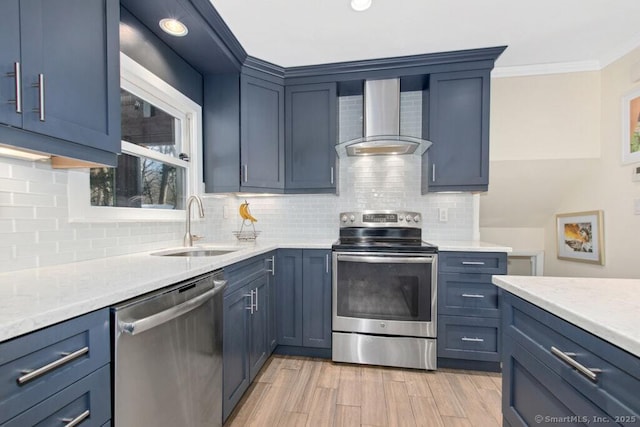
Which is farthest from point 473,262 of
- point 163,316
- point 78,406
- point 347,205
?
point 78,406

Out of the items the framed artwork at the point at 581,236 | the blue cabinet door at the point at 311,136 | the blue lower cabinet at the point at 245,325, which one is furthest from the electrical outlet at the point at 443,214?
the blue lower cabinet at the point at 245,325

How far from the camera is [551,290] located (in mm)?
924

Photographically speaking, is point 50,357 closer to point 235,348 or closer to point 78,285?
point 78,285

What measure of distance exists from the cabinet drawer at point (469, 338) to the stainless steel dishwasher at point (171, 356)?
163 centimetres

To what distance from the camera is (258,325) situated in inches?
76.0

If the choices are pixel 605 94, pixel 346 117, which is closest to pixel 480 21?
pixel 346 117

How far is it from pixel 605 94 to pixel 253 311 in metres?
3.48

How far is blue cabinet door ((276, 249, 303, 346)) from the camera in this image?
2.30m

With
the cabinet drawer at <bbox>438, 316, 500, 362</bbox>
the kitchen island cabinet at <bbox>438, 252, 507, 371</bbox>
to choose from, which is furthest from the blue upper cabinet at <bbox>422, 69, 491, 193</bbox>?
the cabinet drawer at <bbox>438, 316, 500, 362</bbox>

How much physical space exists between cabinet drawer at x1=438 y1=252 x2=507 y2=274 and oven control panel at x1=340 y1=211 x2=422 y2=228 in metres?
0.52

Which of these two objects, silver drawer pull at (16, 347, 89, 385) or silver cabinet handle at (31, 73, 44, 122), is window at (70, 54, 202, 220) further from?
silver drawer pull at (16, 347, 89, 385)

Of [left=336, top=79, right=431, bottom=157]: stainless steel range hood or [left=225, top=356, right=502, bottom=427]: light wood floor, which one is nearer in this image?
Result: [left=225, top=356, right=502, bottom=427]: light wood floor

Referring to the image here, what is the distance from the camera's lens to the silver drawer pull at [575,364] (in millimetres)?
667

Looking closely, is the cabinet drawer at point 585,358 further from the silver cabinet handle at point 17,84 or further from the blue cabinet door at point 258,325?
the silver cabinet handle at point 17,84
